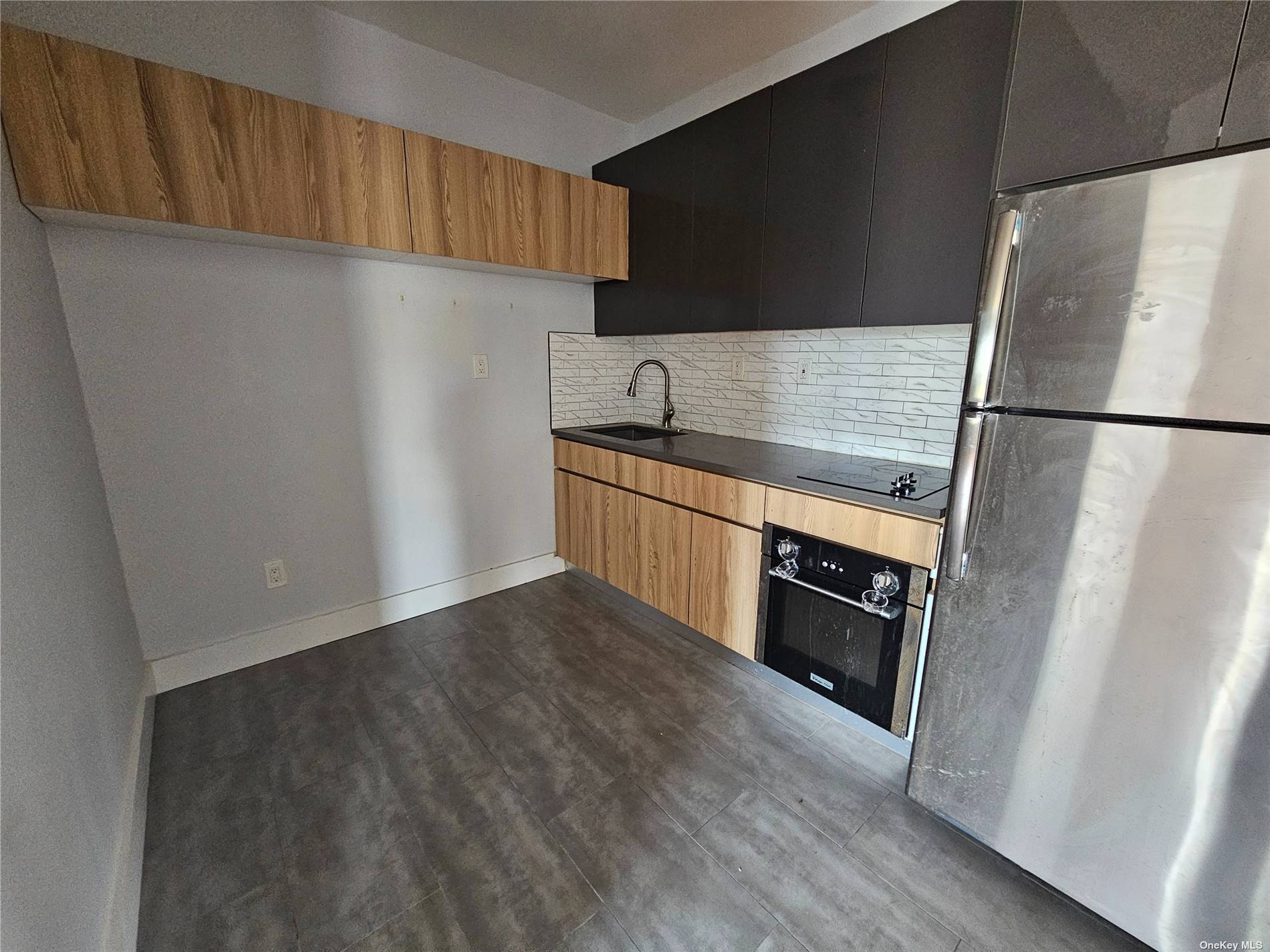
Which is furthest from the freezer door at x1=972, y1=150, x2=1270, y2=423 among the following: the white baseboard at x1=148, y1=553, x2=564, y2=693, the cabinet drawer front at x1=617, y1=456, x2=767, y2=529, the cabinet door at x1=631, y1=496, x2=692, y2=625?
the white baseboard at x1=148, y1=553, x2=564, y2=693

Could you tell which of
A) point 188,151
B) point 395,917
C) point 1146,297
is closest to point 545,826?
point 395,917

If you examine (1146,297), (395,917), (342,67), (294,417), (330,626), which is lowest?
(395,917)

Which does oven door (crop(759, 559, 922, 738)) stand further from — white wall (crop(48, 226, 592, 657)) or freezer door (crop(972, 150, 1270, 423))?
white wall (crop(48, 226, 592, 657))

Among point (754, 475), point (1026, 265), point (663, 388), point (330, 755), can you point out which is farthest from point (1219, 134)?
point (330, 755)

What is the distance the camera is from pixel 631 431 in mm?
3029

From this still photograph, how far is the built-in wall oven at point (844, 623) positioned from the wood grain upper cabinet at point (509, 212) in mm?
1623

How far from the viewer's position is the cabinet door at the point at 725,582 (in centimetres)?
194

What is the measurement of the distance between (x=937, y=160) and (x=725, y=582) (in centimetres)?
155

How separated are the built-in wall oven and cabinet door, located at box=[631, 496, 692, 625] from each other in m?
0.40

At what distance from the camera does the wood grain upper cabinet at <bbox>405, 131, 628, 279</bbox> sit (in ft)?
6.64

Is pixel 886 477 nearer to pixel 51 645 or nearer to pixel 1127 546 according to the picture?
pixel 1127 546

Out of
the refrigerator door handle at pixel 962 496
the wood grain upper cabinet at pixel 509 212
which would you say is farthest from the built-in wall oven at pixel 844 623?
the wood grain upper cabinet at pixel 509 212

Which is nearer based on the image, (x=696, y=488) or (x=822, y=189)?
(x=822, y=189)

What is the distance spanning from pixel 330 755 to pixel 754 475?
1708 mm
